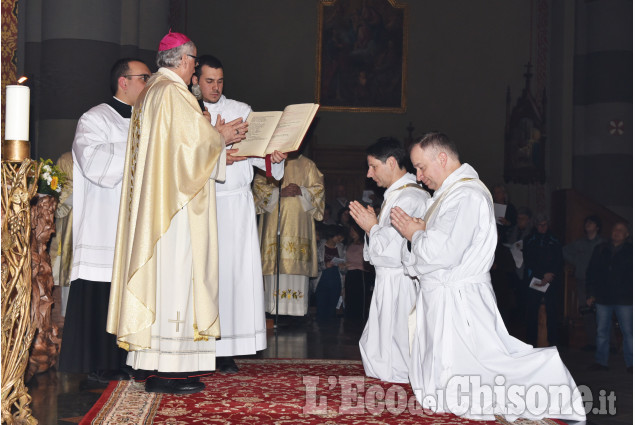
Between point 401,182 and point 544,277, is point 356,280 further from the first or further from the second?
point 401,182

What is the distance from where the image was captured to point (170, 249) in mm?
4797

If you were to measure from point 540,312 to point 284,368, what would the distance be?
3.68 meters

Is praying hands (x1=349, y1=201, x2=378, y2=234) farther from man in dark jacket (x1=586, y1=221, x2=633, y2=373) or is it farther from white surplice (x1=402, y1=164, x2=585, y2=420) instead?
man in dark jacket (x1=586, y1=221, x2=633, y2=373)

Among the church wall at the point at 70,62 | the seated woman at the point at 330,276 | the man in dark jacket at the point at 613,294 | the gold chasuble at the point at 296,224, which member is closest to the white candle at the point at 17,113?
the man in dark jacket at the point at 613,294

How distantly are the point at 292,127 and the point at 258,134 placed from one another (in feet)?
1.20

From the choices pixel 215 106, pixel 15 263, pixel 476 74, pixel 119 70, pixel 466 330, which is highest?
pixel 476 74

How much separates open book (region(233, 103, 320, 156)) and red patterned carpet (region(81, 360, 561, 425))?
152 cm

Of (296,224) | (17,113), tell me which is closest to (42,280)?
(17,113)

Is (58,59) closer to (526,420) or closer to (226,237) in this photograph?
(226,237)

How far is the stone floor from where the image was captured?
4.82 metres

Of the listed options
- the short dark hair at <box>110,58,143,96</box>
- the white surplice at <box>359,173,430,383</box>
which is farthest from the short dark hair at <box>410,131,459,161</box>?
the short dark hair at <box>110,58,143,96</box>

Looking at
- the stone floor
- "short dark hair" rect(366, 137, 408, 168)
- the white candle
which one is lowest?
the stone floor

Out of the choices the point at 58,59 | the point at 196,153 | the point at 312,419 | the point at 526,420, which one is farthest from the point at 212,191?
the point at 58,59

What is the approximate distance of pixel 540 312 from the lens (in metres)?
8.70
